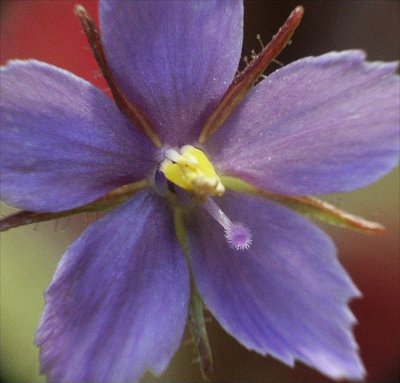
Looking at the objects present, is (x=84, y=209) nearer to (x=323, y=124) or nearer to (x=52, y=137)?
(x=52, y=137)

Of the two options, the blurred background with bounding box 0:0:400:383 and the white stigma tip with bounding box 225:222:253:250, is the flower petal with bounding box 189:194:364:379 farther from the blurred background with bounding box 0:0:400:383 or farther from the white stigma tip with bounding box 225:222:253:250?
the blurred background with bounding box 0:0:400:383

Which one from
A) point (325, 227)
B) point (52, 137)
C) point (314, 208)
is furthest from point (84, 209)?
point (325, 227)

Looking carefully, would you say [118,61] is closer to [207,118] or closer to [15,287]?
[207,118]

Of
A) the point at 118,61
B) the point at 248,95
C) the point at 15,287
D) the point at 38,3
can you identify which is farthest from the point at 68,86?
the point at 38,3

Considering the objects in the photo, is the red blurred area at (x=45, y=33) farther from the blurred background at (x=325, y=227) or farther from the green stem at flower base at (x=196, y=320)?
the green stem at flower base at (x=196, y=320)

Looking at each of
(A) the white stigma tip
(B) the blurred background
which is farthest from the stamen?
(B) the blurred background
